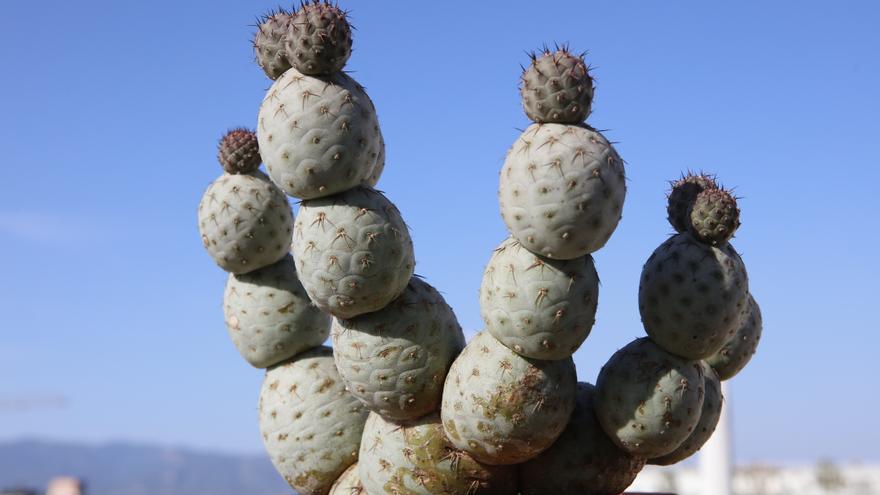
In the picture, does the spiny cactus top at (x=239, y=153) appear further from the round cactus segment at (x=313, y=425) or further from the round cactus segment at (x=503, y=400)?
the round cactus segment at (x=503, y=400)

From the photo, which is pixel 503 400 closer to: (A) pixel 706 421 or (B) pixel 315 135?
(A) pixel 706 421

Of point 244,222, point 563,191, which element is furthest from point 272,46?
point 563,191

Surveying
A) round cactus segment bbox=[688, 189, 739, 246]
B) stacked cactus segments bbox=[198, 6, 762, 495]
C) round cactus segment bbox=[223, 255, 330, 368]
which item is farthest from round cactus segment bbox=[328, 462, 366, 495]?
round cactus segment bbox=[688, 189, 739, 246]

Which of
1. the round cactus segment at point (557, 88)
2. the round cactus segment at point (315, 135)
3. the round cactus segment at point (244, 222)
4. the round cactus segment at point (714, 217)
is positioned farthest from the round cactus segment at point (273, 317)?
the round cactus segment at point (714, 217)

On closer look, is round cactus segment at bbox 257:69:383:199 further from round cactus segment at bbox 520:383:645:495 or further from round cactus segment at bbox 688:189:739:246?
round cactus segment at bbox 520:383:645:495

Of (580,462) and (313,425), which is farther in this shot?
(313,425)
